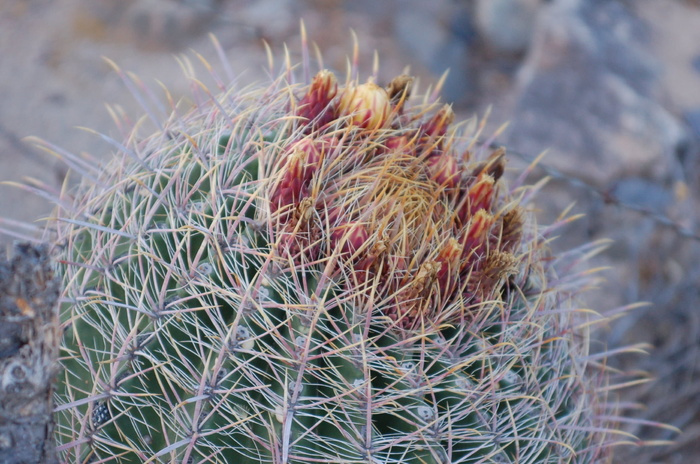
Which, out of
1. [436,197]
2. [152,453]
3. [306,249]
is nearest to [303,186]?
[306,249]

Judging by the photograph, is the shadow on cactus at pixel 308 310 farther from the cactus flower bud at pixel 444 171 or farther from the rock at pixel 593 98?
the rock at pixel 593 98

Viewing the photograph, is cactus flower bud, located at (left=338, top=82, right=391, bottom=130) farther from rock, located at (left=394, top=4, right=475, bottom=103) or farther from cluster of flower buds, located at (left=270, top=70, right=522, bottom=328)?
rock, located at (left=394, top=4, right=475, bottom=103)

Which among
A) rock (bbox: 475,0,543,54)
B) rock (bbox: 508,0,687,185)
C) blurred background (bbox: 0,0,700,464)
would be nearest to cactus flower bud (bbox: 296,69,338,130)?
blurred background (bbox: 0,0,700,464)

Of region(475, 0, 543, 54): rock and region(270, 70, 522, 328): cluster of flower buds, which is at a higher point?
region(475, 0, 543, 54): rock

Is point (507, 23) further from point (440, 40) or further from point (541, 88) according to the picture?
point (541, 88)

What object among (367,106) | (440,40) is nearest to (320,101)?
(367,106)

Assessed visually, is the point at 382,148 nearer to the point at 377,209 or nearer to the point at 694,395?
the point at 377,209
